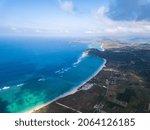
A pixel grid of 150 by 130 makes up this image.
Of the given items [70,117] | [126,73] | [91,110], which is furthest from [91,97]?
[70,117]

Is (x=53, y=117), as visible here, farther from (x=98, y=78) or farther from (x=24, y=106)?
(x=98, y=78)

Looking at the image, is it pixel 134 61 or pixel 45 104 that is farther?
pixel 134 61

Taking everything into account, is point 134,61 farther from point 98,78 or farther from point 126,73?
point 98,78

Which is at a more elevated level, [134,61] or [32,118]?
[32,118]

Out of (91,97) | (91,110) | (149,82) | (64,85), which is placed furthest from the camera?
(149,82)

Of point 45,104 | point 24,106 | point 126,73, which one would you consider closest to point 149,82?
point 126,73

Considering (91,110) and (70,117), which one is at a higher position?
(70,117)

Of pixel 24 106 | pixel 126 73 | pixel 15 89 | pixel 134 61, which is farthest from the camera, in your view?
pixel 134 61

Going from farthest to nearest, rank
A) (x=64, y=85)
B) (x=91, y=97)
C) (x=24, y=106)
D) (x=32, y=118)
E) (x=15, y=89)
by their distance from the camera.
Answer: (x=64, y=85)
(x=15, y=89)
(x=91, y=97)
(x=24, y=106)
(x=32, y=118)

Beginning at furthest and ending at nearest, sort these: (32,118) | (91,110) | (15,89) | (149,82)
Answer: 1. (149,82)
2. (15,89)
3. (91,110)
4. (32,118)
